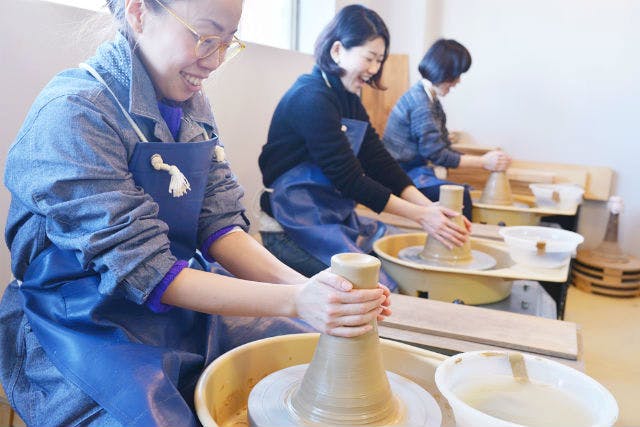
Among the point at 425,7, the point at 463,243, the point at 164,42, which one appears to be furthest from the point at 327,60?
the point at 425,7

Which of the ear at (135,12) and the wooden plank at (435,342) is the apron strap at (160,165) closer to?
the ear at (135,12)

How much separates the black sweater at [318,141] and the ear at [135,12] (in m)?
1.10

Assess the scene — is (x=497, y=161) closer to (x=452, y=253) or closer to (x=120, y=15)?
(x=452, y=253)

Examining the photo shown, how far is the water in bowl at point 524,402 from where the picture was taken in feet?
3.16

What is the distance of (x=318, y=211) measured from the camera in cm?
225

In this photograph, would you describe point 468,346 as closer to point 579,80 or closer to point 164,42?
point 164,42

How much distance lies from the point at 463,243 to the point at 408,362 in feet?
2.92

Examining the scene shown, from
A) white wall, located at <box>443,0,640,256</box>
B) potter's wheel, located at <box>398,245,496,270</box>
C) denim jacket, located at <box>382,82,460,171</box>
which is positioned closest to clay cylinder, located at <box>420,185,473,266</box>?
potter's wheel, located at <box>398,245,496,270</box>

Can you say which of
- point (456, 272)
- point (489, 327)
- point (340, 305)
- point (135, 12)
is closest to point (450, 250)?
point (456, 272)

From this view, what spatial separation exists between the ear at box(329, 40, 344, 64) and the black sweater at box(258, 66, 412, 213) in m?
0.07

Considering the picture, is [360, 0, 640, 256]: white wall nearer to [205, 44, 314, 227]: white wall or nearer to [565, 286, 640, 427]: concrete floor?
[565, 286, 640, 427]: concrete floor

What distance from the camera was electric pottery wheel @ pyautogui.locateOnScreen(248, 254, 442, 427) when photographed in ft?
3.45

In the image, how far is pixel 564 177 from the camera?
416 centimetres

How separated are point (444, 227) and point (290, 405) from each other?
1.16 m
